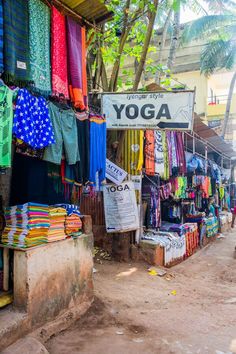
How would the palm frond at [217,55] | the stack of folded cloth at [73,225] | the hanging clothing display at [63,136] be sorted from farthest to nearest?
the palm frond at [217,55] → the stack of folded cloth at [73,225] → the hanging clothing display at [63,136]

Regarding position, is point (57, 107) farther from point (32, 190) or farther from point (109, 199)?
point (109, 199)

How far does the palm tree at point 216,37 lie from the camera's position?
1859cm

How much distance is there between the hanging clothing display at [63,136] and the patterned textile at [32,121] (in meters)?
0.15

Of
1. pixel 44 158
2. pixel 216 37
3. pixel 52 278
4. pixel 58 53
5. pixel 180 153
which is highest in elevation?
pixel 216 37

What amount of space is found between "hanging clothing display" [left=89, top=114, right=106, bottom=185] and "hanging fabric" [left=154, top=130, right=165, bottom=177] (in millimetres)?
3626

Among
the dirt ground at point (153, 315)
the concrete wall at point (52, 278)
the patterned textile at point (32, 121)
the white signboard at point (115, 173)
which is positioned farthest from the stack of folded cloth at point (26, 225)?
the white signboard at point (115, 173)

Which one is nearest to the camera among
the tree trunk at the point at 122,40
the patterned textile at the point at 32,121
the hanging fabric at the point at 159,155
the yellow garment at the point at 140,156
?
the patterned textile at the point at 32,121

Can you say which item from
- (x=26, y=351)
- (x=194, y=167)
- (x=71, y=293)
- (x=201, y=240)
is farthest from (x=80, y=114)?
(x=201, y=240)

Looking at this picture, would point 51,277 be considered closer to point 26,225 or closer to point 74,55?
point 26,225

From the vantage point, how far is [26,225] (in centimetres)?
421

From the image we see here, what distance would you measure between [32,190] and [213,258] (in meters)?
7.41

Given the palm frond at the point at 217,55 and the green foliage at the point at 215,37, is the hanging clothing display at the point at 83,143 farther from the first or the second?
the palm frond at the point at 217,55

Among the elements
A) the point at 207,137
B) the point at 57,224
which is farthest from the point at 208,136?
the point at 57,224

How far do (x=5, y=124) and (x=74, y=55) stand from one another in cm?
170
